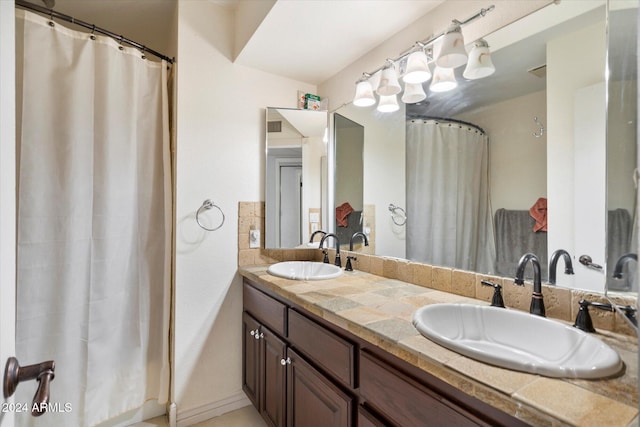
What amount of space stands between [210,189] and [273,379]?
3.73 ft

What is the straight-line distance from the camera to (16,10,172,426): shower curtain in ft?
4.45

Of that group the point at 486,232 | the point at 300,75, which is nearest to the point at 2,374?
the point at 486,232

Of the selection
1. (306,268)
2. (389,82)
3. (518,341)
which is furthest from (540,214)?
(306,268)

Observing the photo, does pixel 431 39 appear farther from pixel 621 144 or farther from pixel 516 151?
pixel 621 144

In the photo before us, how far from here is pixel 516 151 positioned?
3.79 feet

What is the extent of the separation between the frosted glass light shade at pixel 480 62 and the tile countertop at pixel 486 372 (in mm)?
957

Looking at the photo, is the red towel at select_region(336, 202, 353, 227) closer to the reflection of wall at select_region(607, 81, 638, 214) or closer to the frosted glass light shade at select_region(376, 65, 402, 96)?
the frosted glass light shade at select_region(376, 65, 402, 96)

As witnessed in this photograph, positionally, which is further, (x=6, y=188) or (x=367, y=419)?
(x=367, y=419)

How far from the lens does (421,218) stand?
4.99 feet

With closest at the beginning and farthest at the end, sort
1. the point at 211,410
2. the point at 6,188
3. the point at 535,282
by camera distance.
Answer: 1. the point at 6,188
2. the point at 535,282
3. the point at 211,410

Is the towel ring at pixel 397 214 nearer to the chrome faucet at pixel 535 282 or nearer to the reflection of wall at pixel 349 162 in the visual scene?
the reflection of wall at pixel 349 162

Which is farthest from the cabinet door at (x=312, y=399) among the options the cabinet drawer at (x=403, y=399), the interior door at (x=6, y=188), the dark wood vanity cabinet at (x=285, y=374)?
the interior door at (x=6, y=188)

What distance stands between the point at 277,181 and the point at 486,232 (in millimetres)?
1323

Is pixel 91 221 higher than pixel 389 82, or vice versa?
pixel 389 82
